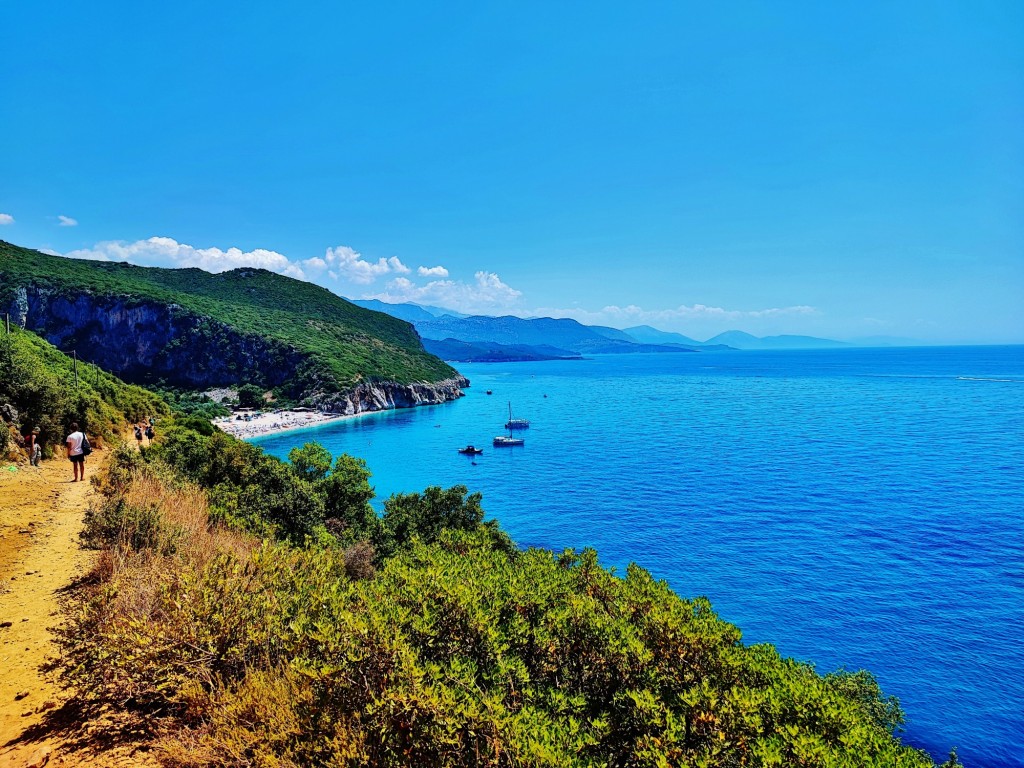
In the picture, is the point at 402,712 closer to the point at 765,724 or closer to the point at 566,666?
the point at 566,666

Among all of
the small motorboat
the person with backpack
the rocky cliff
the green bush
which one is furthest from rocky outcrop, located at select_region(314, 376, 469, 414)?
the green bush

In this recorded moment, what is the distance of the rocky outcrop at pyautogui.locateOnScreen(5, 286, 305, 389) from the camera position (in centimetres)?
10375

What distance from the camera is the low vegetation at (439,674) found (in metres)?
4.16

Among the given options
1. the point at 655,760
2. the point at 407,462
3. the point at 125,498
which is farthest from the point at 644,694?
the point at 407,462

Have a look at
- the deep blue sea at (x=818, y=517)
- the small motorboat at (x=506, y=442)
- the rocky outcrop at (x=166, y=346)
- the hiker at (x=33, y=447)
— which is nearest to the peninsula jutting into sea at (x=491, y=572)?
the deep blue sea at (x=818, y=517)

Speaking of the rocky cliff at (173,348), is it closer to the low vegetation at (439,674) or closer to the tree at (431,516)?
the tree at (431,516)

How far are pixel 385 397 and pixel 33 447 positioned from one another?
9231cm

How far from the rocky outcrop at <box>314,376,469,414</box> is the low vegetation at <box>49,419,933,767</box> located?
308 ft

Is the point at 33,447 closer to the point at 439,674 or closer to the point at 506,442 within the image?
the point at 439,674

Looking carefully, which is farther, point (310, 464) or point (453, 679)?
point (310, 464)

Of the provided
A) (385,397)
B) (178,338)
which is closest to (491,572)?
(385,397)

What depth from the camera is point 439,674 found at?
4.58 meters

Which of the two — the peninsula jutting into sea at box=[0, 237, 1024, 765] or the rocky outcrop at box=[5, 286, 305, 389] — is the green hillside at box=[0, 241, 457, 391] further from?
the peninsula jutting into sea at box=[0, 237, 1024, 765]

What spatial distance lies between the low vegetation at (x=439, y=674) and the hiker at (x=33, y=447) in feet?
45.7
